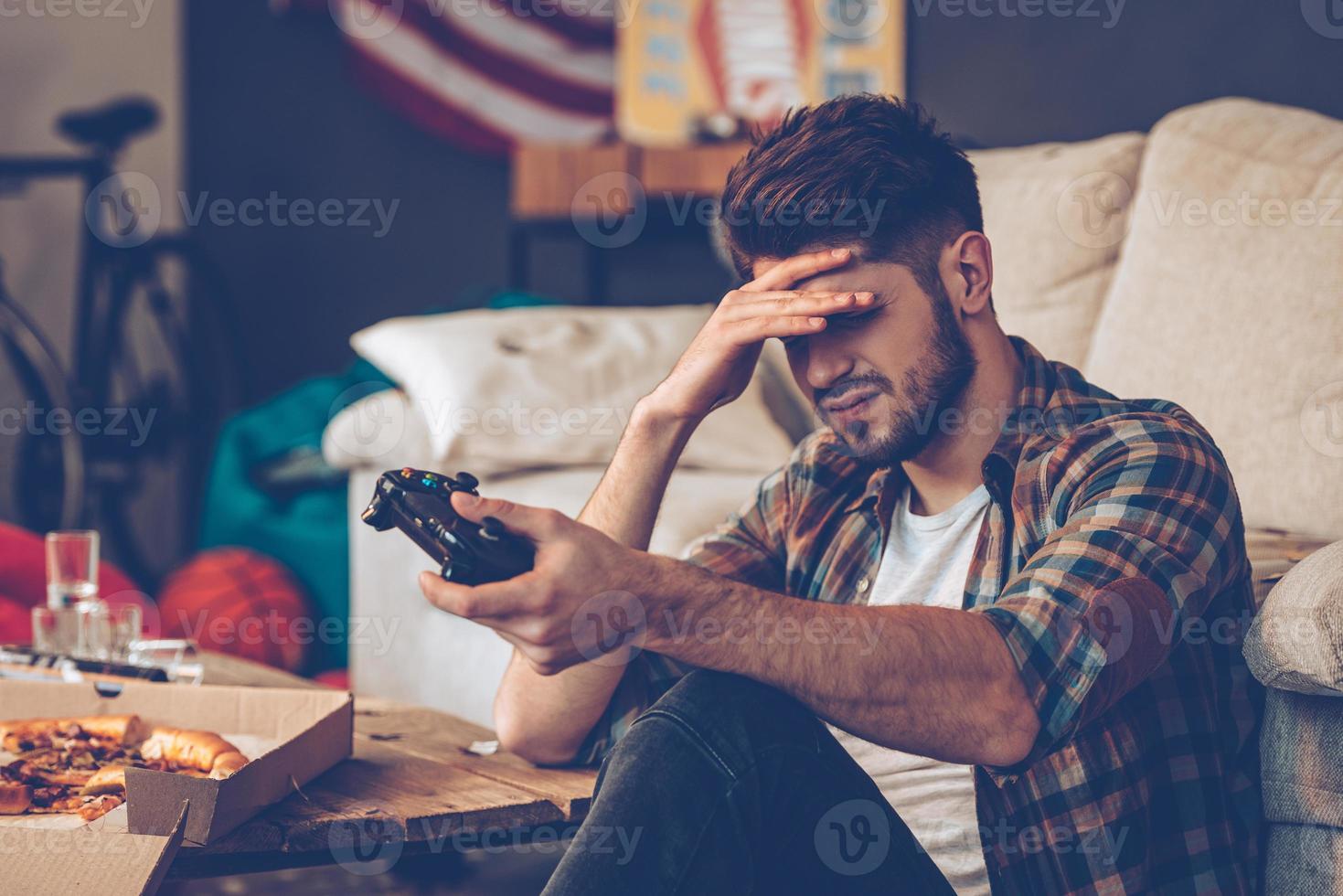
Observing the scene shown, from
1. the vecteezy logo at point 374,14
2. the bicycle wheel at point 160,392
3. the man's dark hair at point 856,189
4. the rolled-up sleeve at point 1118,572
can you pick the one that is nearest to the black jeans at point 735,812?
the rolled-up sleeve at point 1118,572

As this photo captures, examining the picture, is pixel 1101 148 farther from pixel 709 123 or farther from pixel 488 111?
pixel 488 111

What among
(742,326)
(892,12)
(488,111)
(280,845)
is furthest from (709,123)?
(280,845)

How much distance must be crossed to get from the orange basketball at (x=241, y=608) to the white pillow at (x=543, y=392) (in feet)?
1.80

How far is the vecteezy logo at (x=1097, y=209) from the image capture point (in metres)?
2.03

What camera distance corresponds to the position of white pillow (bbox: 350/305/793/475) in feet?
7.76

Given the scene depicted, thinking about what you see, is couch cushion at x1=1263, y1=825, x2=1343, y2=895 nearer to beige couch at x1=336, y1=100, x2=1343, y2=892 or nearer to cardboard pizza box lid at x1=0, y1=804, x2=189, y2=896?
beige couch at x1=336, y1=100, x2=1343, y2=892

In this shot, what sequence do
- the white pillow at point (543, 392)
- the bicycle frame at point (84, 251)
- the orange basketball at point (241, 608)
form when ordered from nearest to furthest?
1. the white pillow at point (543, 392)
2. the orange basketball at point (241, 608)
3. the bicycle frame at point (84, 251)

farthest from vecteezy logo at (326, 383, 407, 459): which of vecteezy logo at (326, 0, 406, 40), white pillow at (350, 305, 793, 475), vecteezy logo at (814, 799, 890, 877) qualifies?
vecteezy logo at (326, 0, 406, 40)

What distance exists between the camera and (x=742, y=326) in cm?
128

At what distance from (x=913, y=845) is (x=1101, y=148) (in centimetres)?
130

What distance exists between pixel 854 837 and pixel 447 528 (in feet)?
1.23

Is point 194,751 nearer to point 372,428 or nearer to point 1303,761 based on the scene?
point 1303,761

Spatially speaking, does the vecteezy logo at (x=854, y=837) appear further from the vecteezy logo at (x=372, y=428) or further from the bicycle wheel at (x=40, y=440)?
the bicycle wheel at (x=40, y=440)

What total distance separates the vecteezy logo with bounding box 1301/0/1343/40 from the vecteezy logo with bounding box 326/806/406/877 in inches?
67.3
